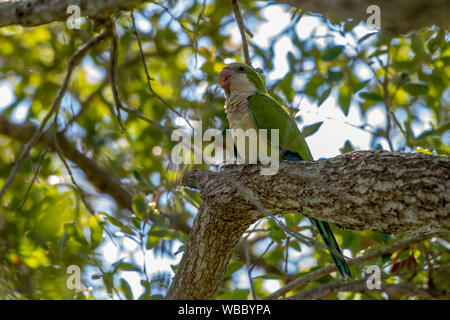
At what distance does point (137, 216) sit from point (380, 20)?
251cm

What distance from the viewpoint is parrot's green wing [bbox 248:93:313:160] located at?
3.40m

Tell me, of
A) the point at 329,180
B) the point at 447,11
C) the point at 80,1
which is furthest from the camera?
the point at 80,1

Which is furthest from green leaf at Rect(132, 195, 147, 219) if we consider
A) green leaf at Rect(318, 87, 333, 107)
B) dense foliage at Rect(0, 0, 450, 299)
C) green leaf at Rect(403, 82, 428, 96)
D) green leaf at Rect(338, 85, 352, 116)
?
green leaf at Rect(403, 82, 428, 96)

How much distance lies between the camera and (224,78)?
12.6 ft

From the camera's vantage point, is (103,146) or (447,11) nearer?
(447,11)

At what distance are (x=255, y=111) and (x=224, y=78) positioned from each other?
0.51 meters

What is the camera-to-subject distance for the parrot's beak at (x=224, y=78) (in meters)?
3.82

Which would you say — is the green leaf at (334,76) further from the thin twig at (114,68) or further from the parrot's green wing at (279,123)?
the thin twig at (114,68)

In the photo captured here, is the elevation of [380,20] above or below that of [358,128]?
below

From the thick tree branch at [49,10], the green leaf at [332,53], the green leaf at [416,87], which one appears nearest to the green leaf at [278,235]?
the green leaf at [332,53]

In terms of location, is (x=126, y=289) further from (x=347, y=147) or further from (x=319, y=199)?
(x=347, y=147)

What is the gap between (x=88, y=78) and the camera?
5.91m

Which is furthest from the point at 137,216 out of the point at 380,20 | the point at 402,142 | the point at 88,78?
the point at 88,78
